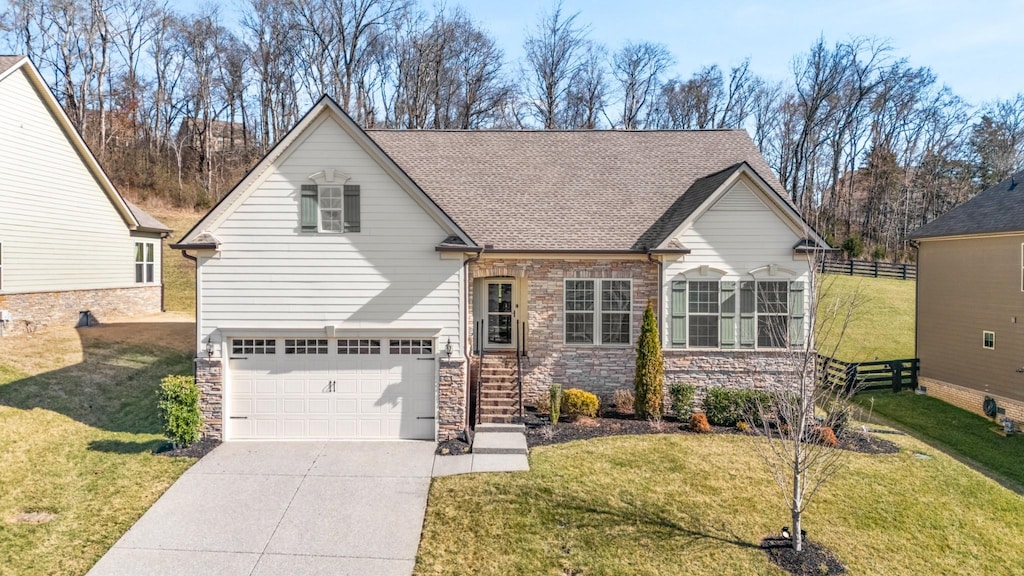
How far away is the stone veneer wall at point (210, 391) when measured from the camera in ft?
34.6

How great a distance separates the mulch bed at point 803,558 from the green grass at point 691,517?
16 centimetres

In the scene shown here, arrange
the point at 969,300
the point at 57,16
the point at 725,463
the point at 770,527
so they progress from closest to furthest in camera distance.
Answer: the point at 770,527
the point at 725,463
the point at 969,300
the point at 57,16

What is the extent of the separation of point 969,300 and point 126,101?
4660 centimetres

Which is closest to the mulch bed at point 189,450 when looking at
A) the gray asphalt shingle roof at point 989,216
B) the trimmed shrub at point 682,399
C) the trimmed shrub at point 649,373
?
the trimmed shrub at point 649,373

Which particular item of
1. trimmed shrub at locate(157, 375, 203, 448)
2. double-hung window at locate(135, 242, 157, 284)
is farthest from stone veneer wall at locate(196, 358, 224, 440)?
double-hung window at locate(135, 242, 157, 284)

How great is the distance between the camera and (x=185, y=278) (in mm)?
26719

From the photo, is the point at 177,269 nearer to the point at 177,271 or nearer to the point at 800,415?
the point at 177,271

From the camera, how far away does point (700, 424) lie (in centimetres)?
1150

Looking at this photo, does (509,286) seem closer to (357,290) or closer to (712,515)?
(357,290)

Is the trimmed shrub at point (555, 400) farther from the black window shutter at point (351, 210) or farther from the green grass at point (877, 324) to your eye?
the green grass at point (877, 324)

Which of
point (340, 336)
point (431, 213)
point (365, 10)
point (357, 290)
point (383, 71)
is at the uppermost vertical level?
point (365, 10)

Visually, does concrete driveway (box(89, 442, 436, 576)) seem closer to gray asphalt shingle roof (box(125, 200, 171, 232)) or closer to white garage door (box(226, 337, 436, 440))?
white garage door (box(226, 337, 436, 440))

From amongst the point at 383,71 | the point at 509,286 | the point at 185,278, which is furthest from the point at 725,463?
the point at 383,71

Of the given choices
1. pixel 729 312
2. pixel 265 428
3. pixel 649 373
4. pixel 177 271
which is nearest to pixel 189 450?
pixel 265 428
